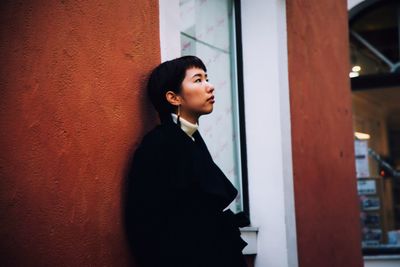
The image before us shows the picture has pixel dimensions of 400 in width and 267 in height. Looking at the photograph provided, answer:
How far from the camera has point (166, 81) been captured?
10.8ft

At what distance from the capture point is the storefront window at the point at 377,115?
9609 millimetres

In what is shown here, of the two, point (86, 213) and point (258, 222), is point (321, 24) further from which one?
point (86, 213)

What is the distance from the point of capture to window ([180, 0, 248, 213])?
186 inches

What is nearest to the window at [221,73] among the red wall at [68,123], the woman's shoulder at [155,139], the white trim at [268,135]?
the white trim at [268,135]

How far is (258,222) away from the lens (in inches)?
204

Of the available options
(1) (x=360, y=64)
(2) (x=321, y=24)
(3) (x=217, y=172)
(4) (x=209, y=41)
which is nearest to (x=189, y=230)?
(3) (x=217, y=172)

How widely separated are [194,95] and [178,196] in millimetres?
540

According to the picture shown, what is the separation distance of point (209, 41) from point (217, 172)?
1.91 m

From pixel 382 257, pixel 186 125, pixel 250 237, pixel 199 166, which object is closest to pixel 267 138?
pixel 250 237

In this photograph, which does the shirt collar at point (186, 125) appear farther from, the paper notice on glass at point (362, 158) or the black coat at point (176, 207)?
the paper notice on glass at point (362, 158)

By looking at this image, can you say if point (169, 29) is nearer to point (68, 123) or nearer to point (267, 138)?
point (68, 123)

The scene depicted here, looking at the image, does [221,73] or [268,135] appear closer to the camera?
[221,73]

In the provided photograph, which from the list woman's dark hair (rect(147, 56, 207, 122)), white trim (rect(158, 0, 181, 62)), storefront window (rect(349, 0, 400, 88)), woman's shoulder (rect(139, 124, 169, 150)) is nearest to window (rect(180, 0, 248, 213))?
white trim (rect(158, 0, 181, 62))

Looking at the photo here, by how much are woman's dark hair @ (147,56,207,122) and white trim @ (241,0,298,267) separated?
195 cm
